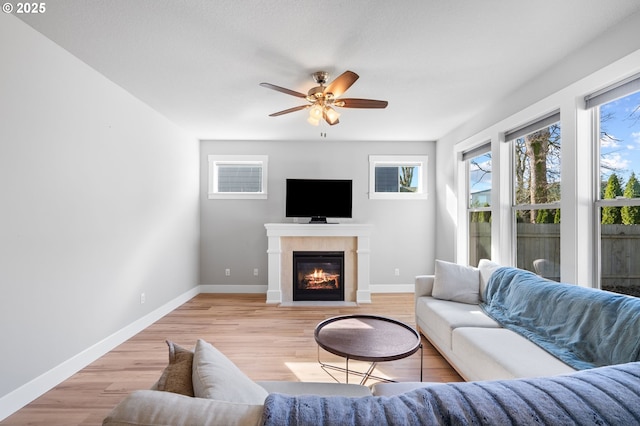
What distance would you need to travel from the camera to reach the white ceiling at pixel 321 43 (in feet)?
6.12

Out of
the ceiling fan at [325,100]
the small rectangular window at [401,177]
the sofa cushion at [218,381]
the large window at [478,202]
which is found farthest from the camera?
the small rectangular window at [401,177]

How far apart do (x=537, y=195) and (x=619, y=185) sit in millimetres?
799

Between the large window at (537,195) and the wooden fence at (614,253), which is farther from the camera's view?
the large window at (537,195)

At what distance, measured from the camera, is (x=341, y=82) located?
241 cm

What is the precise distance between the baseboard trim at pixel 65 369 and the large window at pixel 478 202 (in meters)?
4.28

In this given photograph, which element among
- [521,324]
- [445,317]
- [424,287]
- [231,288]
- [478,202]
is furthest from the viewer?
[231,288]

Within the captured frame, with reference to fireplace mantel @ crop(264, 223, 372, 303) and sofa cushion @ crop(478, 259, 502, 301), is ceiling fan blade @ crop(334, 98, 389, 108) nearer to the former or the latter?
sofa cushion @ crop(478, 259, 502, 301)

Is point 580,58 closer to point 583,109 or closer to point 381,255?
point 583,109

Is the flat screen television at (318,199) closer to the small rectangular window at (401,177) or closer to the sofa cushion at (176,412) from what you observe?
the small rectangular window at (401,177)

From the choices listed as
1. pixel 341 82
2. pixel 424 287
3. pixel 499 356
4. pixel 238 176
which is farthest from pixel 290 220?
pixel 499 356

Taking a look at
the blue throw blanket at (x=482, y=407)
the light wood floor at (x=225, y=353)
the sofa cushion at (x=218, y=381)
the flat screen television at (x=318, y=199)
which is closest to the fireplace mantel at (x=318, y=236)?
the flat screen television at (x=318, y=199)

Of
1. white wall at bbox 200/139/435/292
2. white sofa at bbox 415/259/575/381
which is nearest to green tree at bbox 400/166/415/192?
white wall at bbox 200/139/435/292

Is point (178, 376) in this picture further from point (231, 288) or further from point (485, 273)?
point (231, 288)

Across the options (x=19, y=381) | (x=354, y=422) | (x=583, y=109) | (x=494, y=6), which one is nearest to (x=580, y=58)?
(x=583, y=109)
